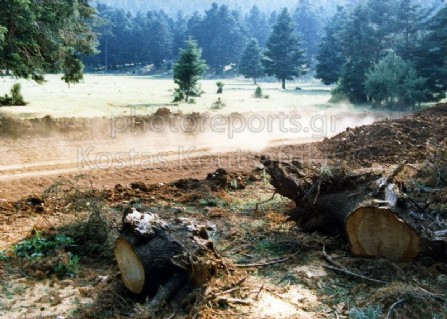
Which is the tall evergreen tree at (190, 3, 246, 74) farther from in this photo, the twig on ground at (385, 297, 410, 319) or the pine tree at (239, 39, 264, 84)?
the twig on ground at (385, 297, 410, 319)

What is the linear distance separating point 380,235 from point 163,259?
113 inches

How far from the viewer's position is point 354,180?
6887 millimetres

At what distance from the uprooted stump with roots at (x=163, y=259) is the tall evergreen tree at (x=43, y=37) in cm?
857

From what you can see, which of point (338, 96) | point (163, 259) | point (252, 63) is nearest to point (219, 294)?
Answer: point (163, 259)

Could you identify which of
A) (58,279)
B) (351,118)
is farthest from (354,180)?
(351,118)

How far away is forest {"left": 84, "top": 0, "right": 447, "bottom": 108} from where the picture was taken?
94.9 ft

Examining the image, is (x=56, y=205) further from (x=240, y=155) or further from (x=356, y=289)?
(x=240, y=155)

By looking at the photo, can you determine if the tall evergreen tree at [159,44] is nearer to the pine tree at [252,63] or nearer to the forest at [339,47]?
the forest at [339,47]

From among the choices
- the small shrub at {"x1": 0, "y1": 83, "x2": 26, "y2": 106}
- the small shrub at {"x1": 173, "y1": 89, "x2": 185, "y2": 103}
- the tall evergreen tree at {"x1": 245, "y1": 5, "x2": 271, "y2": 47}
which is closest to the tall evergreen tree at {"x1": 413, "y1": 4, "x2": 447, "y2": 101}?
the small shrub at {"x1": 173, "y1": 89, "x2": 185, "y2": 103}

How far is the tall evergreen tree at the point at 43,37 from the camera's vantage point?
1316 centimetres

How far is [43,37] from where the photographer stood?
14422 mm

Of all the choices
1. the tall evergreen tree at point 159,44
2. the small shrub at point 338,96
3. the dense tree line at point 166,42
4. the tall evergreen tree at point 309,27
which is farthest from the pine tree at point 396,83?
the tall evergreen tree at point 309,27

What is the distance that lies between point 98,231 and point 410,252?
4368mm

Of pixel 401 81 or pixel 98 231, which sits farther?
pixel 401 81
